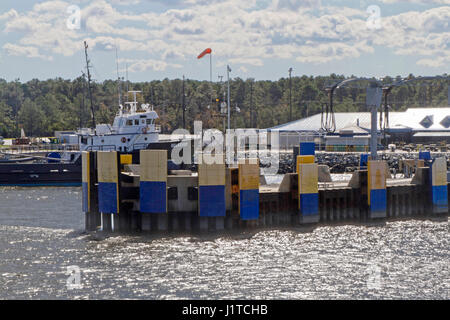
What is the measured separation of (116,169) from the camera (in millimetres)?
33406

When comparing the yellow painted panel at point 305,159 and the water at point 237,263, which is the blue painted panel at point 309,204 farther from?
the yellow painted panel at point 305,159

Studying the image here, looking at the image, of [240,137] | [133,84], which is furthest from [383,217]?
[133,84]

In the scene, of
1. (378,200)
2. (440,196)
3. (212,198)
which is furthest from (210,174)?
(440,196)

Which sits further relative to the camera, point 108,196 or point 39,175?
point 39,175

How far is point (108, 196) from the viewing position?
3356 cm

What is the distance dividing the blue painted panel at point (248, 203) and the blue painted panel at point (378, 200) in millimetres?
7168

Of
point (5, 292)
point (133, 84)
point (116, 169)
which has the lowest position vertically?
point (5, 292)

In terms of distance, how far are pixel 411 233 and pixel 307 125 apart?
59.0m

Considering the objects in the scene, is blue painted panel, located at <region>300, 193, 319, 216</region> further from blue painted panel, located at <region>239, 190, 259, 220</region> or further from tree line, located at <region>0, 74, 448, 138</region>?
tree line, located at <region>0, 74, 448, 138</region>

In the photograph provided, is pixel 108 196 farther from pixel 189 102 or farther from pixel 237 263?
pixel 189 102

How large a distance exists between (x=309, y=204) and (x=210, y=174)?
589 centimetres

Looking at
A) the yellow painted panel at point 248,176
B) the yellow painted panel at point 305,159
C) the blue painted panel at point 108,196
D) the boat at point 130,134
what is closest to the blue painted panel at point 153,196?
the blue painted panel at point 108,196

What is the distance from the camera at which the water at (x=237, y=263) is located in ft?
80.1
